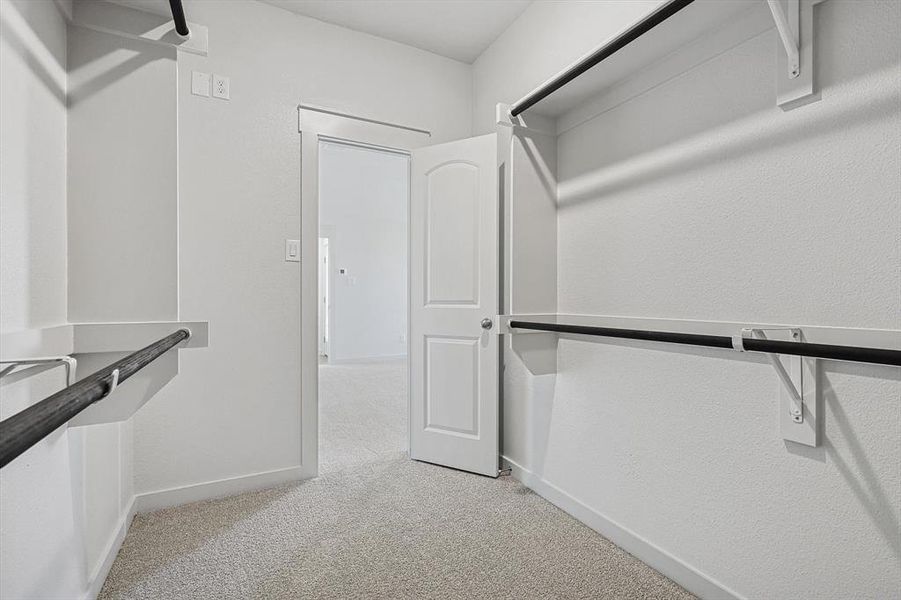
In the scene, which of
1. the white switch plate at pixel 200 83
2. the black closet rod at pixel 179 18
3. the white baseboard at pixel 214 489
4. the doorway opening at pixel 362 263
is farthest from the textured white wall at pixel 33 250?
the doorway opening at pixel 362 263

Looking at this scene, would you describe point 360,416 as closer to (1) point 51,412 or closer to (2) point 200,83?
(2) point 200,83

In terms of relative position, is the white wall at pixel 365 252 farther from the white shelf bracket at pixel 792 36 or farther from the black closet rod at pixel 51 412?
the black closet rod at pixel 51 412

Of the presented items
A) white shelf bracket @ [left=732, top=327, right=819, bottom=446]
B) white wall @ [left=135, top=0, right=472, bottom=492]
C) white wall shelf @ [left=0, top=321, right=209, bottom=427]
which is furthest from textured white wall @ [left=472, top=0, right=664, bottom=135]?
white wall shelf @ [left=0, top=321, right=209, bottom=427]

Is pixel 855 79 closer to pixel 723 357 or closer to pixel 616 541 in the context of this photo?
pixel 723 357

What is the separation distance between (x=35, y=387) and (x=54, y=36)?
2.85 feet

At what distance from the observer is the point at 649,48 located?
1.54 meters

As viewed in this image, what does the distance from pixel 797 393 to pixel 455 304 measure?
172cm

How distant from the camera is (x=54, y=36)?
108 cm

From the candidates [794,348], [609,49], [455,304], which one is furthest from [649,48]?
[455,304]

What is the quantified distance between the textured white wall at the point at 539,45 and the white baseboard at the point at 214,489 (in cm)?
238

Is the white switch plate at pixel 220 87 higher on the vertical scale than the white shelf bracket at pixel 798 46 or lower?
higher

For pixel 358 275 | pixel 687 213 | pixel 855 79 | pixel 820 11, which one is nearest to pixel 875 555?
pixel 687 213

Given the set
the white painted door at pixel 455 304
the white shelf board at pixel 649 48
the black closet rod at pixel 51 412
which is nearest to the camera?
the black closet rod at pixel 51 412

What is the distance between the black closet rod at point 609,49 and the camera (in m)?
1.21
